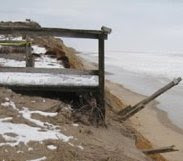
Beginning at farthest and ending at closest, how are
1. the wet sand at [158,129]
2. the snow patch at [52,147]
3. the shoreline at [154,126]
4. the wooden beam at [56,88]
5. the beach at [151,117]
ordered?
1. the beach at [151,117]
2. the wet sand at [158,129]
3. the shoreline at [154,126]
4. the wooden beam at [56,88]
5. the snow patch at [52,147]

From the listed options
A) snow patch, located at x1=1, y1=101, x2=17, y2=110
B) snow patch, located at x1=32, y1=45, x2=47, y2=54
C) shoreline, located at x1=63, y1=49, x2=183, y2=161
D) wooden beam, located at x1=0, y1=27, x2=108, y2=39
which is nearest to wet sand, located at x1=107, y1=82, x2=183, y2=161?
shoreline, located at x1=63, y1=49, x2=183, y2=161

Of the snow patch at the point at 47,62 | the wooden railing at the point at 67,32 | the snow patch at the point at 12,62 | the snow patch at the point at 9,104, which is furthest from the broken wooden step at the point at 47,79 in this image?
the snow patch at the point at 12,62

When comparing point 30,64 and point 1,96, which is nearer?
point 1,96

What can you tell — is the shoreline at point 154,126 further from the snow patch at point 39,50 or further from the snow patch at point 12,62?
the snow patch at point 12,62

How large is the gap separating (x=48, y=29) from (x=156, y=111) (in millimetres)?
14979

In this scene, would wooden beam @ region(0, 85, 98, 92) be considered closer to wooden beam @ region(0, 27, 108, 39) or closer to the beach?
wooden beam @ region(0, 27, 108, 39)

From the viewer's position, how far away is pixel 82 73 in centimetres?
991

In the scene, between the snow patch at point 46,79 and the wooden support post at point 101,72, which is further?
the snow patch at point 46,79

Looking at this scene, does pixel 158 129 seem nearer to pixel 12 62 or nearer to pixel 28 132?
pixel 12 62

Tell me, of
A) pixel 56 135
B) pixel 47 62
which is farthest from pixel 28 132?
pixel 47 62

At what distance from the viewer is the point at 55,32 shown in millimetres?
9594

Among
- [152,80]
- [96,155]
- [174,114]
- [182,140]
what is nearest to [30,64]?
[96,155]

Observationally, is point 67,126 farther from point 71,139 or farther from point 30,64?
point 30,64

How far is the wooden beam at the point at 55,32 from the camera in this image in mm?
9523
